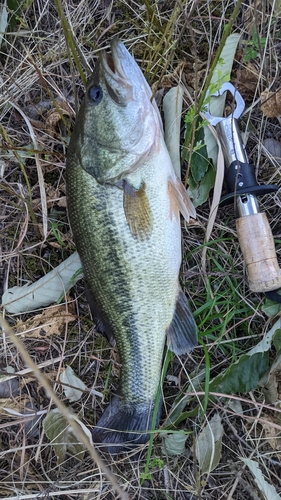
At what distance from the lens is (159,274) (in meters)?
2.29

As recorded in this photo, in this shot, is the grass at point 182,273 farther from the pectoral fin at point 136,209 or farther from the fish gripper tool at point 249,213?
the pectoral fin at point 136,209

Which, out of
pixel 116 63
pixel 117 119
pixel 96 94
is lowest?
pixel 117 119

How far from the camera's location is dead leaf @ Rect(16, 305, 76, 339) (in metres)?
2.72

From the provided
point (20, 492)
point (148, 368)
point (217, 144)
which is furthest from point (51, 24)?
point (20, 492)

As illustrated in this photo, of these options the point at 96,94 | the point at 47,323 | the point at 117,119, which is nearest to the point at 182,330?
the point at 47,323

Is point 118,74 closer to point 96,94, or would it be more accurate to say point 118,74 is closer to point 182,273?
point 96,94

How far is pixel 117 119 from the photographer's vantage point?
218 cm

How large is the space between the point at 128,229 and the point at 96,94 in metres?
0.72

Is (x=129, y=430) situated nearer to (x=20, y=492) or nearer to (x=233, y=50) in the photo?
(x=20, y=492)

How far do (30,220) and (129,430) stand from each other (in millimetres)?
1465

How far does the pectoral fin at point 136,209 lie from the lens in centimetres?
219

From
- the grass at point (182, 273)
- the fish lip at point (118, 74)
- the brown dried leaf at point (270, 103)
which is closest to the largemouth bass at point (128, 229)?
the fish lip at point (118, 74)

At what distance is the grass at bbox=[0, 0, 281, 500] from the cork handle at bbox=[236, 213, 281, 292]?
202mm

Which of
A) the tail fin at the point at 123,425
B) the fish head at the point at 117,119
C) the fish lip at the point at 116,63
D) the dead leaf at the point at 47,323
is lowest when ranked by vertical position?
the tail fin at the point at 123,425
